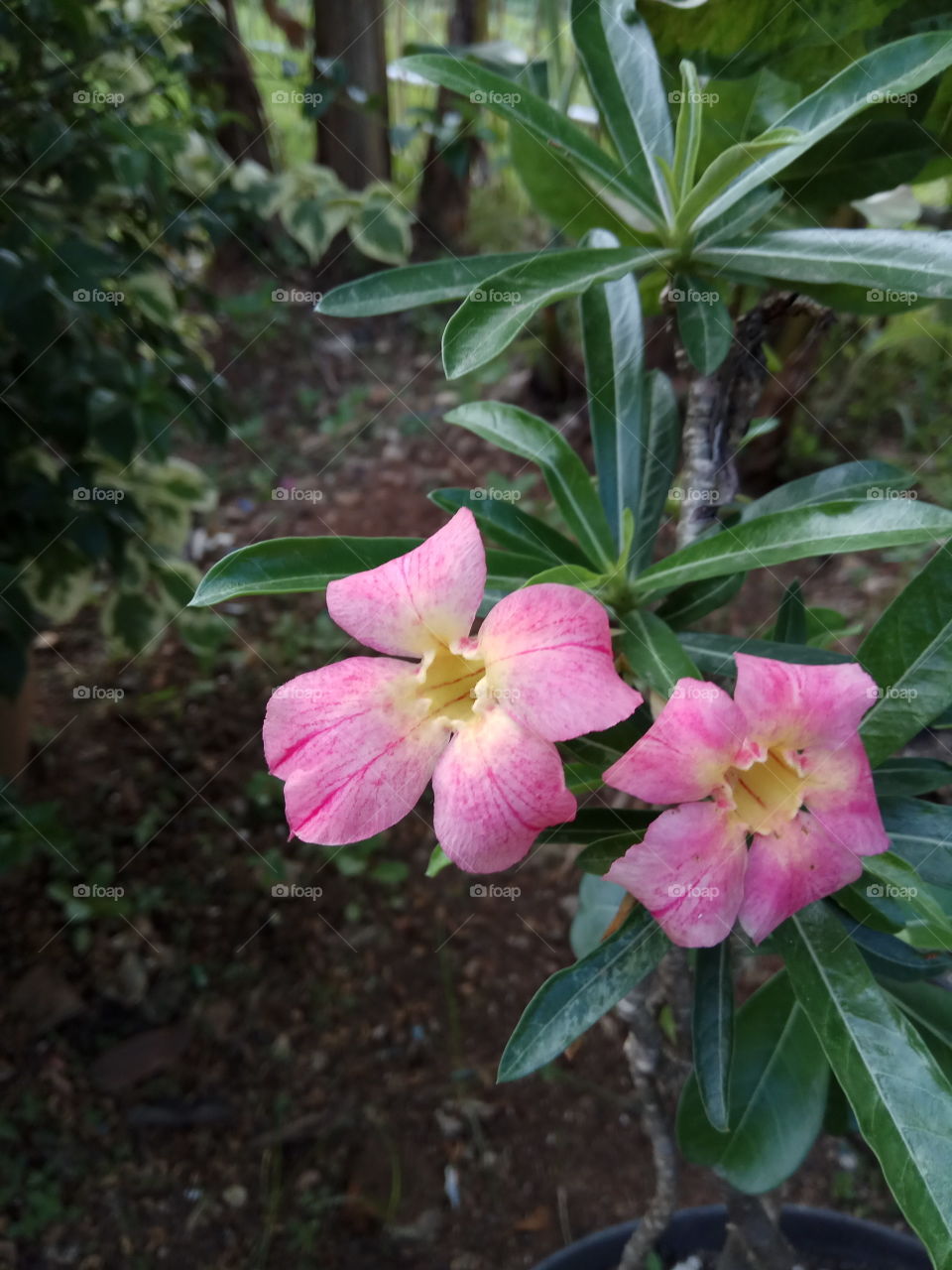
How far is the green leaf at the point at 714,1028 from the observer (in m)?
0.66

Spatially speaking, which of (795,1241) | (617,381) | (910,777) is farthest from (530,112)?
(795,1241)

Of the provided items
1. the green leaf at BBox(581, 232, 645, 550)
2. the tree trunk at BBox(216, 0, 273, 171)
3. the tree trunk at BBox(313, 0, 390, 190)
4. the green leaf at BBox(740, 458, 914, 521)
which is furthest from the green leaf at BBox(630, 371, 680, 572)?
the tree trunk at BBox(216, 0, 273, 171)

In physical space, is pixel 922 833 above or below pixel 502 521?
below

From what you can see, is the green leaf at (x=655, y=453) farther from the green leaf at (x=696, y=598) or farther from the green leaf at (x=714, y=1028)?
the green leaf at (x=714, y=1028)

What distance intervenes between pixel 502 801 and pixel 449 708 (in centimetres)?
8

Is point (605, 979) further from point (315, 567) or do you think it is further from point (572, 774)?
point (315, 567)

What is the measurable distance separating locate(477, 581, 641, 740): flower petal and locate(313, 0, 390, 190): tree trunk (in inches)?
97.3

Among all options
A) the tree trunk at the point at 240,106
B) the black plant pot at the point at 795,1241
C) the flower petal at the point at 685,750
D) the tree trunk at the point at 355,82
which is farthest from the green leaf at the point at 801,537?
the tree trunk at the point at 240,106

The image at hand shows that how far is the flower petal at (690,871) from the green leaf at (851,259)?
0.38 m

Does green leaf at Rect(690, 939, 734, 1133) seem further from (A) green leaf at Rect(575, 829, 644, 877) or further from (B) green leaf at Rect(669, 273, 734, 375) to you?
(B) green leaf at Rect(669, 273, 734, 375)

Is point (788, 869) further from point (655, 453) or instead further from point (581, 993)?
point (655, 453)

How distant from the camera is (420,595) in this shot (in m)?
0.53

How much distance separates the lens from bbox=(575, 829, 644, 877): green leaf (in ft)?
2.11

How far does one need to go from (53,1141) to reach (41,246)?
1364mm
